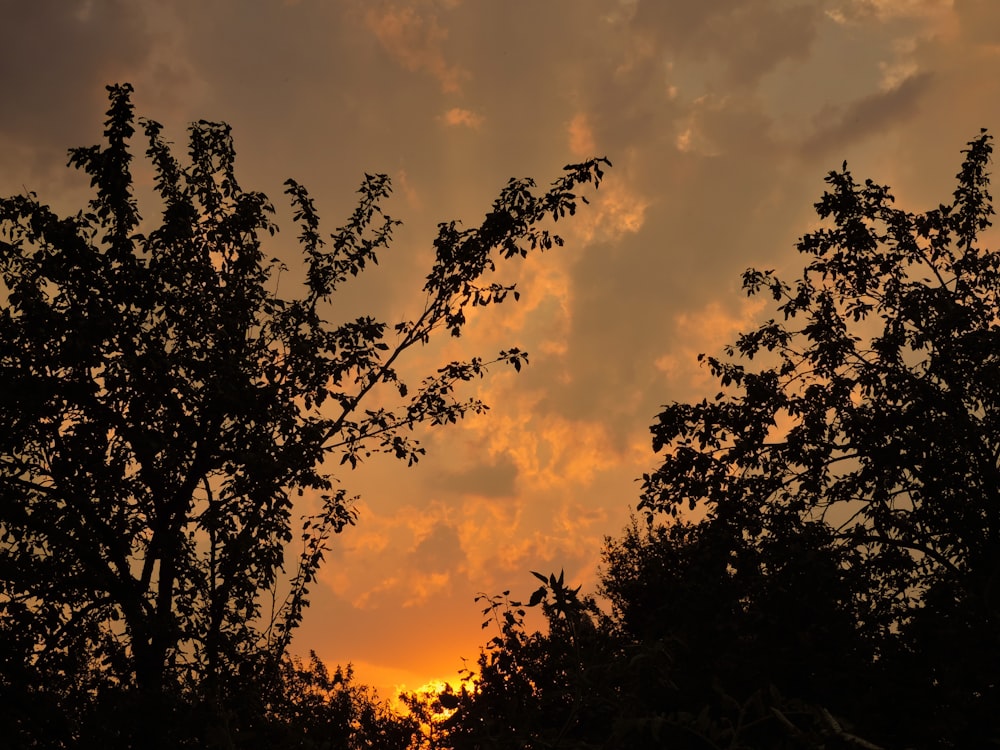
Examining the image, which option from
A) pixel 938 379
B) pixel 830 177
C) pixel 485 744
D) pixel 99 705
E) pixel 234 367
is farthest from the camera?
pixel 830 177

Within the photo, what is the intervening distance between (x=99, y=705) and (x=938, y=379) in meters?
16.0

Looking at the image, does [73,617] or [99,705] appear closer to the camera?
[99,705]

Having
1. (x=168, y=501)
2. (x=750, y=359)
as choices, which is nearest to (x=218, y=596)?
(x=168, y=501)

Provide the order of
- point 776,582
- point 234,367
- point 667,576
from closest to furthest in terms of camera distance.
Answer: point 234,367 → point 776,582 → point 667,576

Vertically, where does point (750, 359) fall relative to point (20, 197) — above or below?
below

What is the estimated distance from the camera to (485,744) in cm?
328

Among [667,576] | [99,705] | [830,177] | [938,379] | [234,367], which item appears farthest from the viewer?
[830,177]

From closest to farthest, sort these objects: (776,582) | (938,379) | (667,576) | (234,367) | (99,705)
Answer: (99,705) → (234,367) → (776,582) → (667,576) → (938,379)

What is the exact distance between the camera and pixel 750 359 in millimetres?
19000

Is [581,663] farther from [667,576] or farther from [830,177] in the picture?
[830,177]

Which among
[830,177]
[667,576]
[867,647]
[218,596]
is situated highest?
[830,177]

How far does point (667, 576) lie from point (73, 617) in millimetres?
10075

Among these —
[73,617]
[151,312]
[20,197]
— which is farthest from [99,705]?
[20,197]

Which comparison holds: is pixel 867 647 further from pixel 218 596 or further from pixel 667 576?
pixel 218 596
